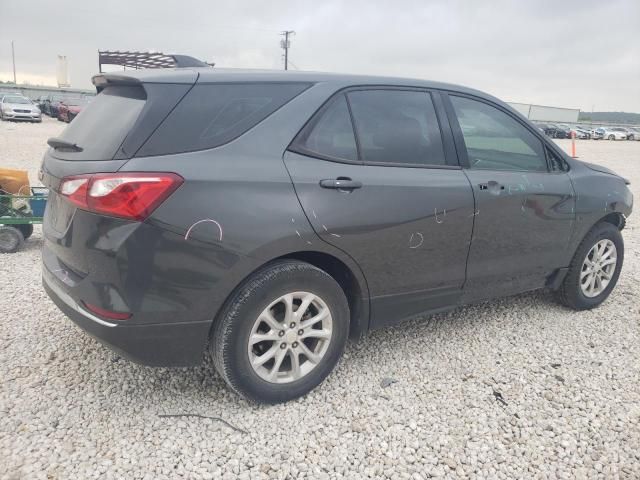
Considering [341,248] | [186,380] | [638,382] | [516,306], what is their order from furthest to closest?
[516,306], [638,382], [186,380], [341,248]

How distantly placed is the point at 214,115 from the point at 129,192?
58cm

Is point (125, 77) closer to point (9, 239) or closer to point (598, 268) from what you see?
point (9, 239)

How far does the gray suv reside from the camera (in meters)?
2.35

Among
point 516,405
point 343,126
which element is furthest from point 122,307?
point 516,405

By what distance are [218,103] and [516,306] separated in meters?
3.05

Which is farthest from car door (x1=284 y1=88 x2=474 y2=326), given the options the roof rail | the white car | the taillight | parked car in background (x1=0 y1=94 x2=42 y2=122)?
the white car

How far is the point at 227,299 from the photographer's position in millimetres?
→ 2543

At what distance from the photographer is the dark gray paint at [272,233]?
234 centimetres

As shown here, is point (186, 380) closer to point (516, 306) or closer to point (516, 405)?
point (516, 405)

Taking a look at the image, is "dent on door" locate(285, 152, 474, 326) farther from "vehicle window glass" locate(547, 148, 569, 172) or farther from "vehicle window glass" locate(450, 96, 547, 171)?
"vehicle window glass" locate(547, 148, 569, 172)

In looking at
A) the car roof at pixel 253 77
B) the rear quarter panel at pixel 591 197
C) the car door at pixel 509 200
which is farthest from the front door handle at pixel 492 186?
the rear quarter panel at pixel 591 197

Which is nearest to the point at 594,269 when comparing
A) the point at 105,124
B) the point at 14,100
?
the point at 105,124

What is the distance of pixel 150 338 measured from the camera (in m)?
2.41

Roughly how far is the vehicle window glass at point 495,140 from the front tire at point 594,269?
2.70 feet
